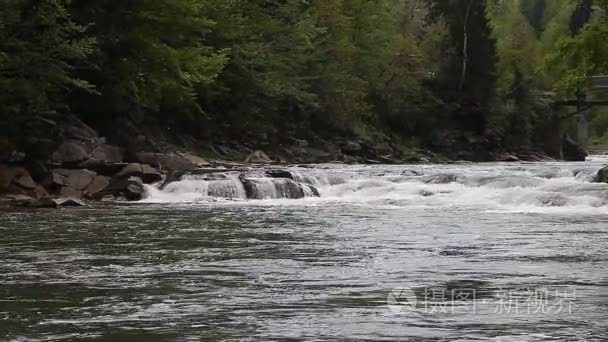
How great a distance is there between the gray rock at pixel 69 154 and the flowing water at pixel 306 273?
5.83m

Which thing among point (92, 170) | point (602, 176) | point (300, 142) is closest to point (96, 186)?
point (92, 170)

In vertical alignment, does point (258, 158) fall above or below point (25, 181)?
below

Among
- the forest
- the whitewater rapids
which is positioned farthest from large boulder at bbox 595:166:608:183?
the forest

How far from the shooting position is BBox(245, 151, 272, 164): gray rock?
155 feet

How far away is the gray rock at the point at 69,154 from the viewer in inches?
1244

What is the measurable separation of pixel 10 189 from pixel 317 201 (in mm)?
8744

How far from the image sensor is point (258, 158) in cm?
4822

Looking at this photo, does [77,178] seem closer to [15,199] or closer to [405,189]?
[15,199]

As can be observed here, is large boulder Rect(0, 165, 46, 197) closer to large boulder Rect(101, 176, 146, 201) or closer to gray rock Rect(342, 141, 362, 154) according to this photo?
large boulder Rect(101, 176, 146, 201)

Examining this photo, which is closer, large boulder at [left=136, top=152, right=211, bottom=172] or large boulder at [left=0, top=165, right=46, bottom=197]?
large boulder at [left=0, top=165, right=46, bottom=197]

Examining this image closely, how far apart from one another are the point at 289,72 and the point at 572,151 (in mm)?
26696

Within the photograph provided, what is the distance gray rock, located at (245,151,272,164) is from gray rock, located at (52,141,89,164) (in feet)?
47.3

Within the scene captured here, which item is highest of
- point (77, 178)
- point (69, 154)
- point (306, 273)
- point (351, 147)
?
point (69, 154)

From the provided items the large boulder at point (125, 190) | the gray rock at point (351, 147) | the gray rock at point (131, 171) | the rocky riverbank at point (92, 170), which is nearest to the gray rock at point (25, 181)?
the rocky riverbank at point (92, 170)
